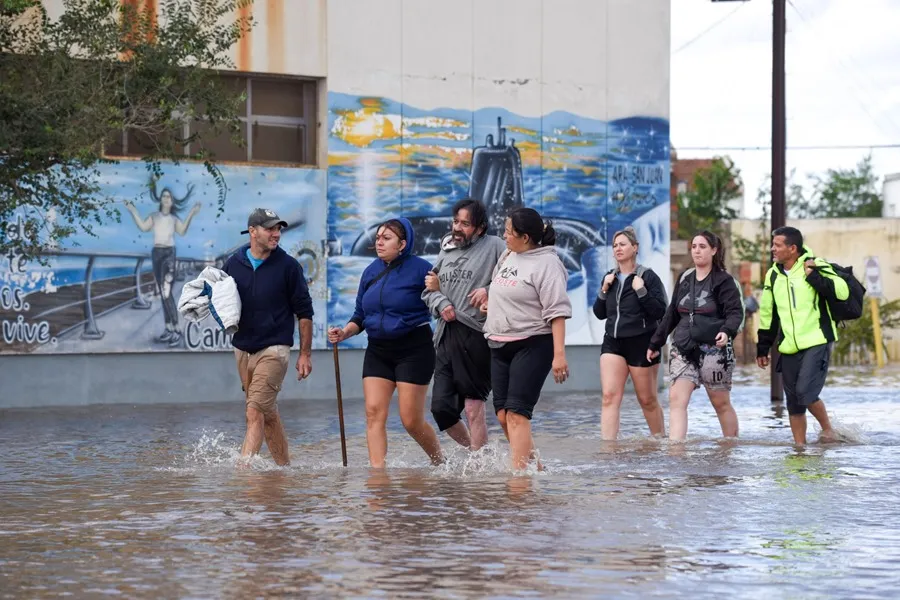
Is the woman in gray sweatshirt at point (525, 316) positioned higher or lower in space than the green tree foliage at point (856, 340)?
higher

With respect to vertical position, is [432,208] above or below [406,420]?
above

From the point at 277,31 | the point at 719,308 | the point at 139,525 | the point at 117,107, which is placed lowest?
the point at 139,525

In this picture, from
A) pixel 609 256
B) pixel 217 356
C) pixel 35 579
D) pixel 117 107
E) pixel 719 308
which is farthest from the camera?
pixel 609 256

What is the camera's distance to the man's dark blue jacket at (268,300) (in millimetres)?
11117

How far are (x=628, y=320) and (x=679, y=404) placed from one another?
2.62ft

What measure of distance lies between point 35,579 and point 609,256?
17.9 meters

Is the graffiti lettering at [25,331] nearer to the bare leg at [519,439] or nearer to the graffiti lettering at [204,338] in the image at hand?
the graffiti lettering at [204,338]

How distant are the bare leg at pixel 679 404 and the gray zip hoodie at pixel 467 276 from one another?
296cm

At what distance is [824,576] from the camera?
687cm

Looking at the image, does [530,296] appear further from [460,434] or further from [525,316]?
[460,434]

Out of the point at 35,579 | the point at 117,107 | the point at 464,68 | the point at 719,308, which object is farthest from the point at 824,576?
the point at 464,68

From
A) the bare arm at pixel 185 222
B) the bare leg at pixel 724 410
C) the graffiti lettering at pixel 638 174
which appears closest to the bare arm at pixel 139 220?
the bare arm at pixel 185 222

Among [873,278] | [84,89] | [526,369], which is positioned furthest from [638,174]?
[526,369]

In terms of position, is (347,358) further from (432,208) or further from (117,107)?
(117,107)
